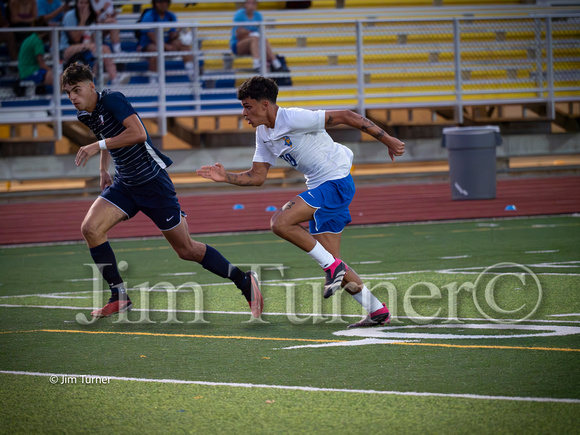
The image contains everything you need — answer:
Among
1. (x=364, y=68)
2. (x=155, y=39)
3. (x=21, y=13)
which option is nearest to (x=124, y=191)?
(x=155, y=39)

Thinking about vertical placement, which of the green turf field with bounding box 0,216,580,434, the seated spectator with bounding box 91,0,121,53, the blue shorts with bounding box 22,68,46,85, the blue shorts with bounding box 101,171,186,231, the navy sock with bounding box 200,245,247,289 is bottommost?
the green turf field with bounding box 0,216,580,434

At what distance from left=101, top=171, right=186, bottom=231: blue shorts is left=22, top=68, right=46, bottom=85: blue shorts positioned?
11.2 metres

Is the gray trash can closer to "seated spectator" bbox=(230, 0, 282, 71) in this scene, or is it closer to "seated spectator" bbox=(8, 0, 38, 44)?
"seated spectator" bbox=(230, 0, 282, 71)

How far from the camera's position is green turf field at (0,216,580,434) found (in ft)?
14.1

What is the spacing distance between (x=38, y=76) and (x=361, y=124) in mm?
12701

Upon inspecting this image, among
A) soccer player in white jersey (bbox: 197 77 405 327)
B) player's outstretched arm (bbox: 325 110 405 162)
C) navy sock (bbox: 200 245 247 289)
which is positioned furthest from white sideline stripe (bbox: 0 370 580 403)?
player's outstretched arm (bbox: 325 110 405 162)

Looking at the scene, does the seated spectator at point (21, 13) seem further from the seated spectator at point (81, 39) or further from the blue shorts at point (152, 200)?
the blue shorts at point (152, 200)

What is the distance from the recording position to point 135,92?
18.8 m

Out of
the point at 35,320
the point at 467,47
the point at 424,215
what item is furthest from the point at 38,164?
the point at 35,320

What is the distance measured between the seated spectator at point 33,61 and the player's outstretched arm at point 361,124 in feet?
40.6

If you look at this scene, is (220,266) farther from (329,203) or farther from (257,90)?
(257,90)

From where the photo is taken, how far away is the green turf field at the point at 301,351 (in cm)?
430

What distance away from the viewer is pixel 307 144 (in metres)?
6.74

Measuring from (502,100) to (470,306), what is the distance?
14.5 metres
